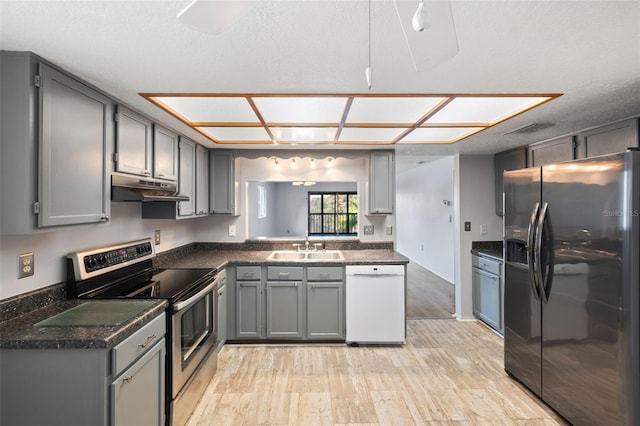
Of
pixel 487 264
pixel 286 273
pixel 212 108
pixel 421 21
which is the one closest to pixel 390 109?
pixel 212 108

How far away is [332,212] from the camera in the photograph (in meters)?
6.92

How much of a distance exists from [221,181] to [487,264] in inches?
130

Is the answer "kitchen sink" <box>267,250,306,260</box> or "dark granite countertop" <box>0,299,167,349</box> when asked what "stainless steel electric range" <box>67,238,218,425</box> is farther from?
"kitchen sink" <box>267,250,306,260</box>

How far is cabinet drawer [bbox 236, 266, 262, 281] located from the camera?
3367 millimetres

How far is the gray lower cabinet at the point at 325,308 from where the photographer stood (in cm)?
335

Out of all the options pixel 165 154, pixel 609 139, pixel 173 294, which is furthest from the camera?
pixel 165 154

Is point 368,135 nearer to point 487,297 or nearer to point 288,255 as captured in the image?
point 288,255

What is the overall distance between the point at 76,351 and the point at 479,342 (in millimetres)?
3563

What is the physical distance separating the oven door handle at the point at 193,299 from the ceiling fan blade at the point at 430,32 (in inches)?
76.7

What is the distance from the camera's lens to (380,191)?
12.5 ft

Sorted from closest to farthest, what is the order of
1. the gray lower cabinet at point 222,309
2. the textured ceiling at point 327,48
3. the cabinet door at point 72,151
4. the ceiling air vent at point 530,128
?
the textured ceiling at point 327,48, the cabinet door at point 72,151, the ceiling air vent at point 530,128, the gray lower cabinet at point 222,309

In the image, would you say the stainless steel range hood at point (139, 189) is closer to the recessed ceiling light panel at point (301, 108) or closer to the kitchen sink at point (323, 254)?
the recessed ceiling light panel at point (301, 108)

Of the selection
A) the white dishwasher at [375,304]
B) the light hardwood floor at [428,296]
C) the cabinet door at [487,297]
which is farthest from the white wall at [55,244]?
the cabinet door at [487,297]

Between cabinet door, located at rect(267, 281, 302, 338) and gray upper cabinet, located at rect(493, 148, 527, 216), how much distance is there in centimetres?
274
